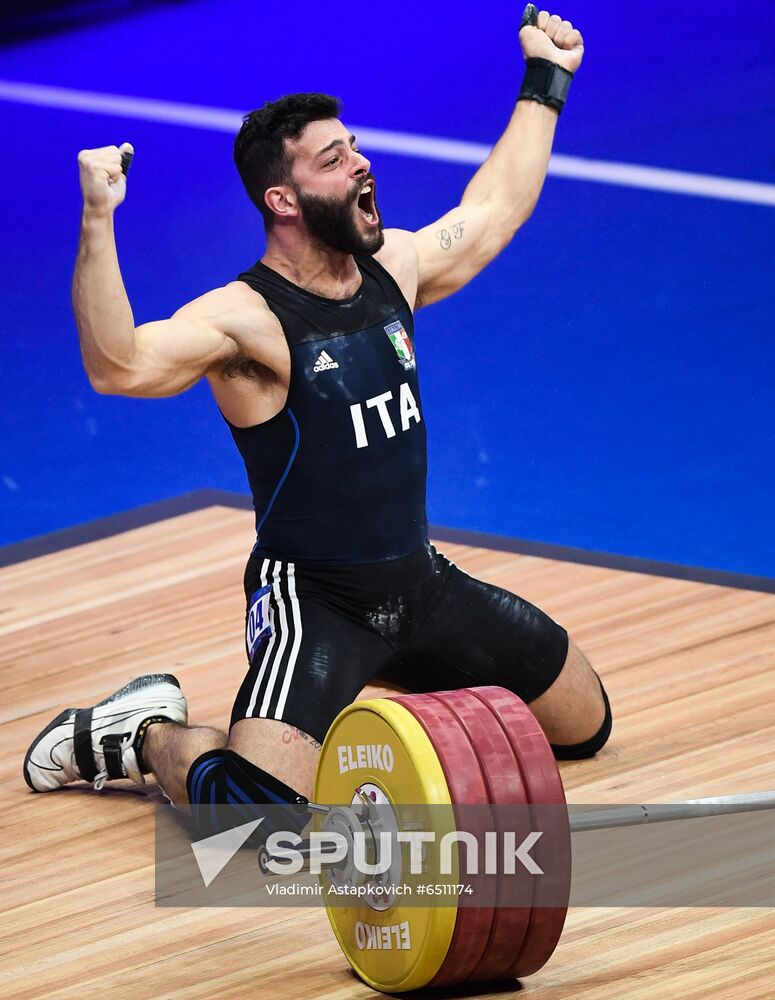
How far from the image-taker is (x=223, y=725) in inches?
171

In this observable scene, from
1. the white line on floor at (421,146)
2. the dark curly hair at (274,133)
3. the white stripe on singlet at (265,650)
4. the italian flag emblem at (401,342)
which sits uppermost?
the white line on floor at (421,146)

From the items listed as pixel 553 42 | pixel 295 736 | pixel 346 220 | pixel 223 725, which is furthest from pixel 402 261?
pixel 223 725

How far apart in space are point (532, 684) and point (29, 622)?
1.89 metres

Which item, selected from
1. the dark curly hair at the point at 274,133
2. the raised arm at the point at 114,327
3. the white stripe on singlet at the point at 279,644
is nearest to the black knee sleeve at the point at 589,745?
the white stripe on singlet at the point at 279,644

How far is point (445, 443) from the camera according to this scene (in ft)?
22.6

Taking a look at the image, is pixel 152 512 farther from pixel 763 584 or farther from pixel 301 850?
pixel 301 850

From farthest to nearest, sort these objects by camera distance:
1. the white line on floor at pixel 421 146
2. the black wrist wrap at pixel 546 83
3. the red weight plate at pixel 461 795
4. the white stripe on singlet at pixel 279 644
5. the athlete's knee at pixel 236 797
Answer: the white line on floor at pixel 421 146
the black wrist wrap at pixel 546 83
the white stripe on singlet at pixel 279 644
the athlete's knee at pixel 236 797
the red weight plate at pixel 461 795

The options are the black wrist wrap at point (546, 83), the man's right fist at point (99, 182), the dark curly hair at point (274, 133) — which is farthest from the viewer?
the black wrist wrap at point (546, 83)

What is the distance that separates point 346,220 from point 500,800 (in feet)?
4.39

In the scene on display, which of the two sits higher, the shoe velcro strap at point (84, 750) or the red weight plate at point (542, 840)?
the shoe velcro strap at point (84, 750)

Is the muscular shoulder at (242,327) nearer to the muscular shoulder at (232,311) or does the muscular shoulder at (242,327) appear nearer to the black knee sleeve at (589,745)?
the muscular shoulder at (232,311)

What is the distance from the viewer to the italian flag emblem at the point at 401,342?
3.79 m

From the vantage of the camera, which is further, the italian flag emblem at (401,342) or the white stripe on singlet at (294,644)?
the italian flag emblem at (401,342)

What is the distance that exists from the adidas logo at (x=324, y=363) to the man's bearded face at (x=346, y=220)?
0.74 feet
